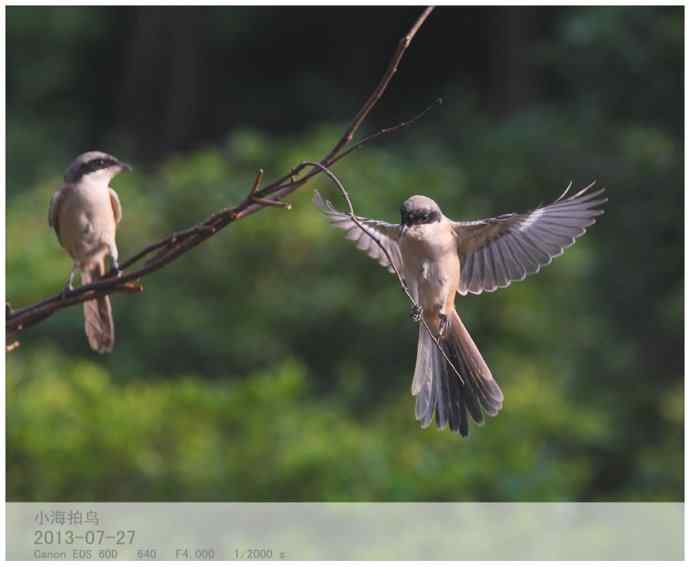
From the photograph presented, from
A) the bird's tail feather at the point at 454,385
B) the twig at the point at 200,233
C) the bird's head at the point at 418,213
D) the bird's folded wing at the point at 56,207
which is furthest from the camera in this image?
the bird's folded wing at the point at 56,207

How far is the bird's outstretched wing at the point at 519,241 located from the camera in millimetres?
1383

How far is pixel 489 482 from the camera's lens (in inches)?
186

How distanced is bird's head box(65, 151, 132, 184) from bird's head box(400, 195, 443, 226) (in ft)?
1.10

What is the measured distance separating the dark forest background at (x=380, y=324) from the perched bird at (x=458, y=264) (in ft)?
7.69

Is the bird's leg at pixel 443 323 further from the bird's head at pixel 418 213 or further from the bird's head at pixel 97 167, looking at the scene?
the bird's head at pixel 97 167

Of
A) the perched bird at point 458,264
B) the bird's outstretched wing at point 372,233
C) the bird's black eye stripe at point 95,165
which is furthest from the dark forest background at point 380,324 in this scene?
the bird's black eye stripe at point 95,165

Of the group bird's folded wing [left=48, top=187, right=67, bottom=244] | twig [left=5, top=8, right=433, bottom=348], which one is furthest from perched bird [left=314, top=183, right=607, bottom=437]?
bird's folded wing [left=48, top=187, right=67, bottom=244]

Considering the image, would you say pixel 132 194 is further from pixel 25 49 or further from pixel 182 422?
pixel 25 49

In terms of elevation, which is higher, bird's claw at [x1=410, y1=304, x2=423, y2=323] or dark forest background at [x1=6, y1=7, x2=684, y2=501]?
dark forest background at [x1=6, y1=7, x2=684, y2=501]

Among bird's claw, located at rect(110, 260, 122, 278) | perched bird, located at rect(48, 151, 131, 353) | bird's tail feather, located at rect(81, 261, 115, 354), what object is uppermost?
perched bird, located at rect(48, 151, 131, 353)

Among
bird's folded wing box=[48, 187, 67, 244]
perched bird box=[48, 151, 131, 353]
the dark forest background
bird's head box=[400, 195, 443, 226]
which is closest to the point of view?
bird's head box=[400, 195, 443, 226]

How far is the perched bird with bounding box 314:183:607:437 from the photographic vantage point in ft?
4.19

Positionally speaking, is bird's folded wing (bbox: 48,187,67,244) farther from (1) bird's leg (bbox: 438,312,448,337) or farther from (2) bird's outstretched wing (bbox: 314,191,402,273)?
(1) bird's leg (bbox: 438,312,448,337)

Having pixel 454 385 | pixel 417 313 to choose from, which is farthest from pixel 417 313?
pixel 454 385
